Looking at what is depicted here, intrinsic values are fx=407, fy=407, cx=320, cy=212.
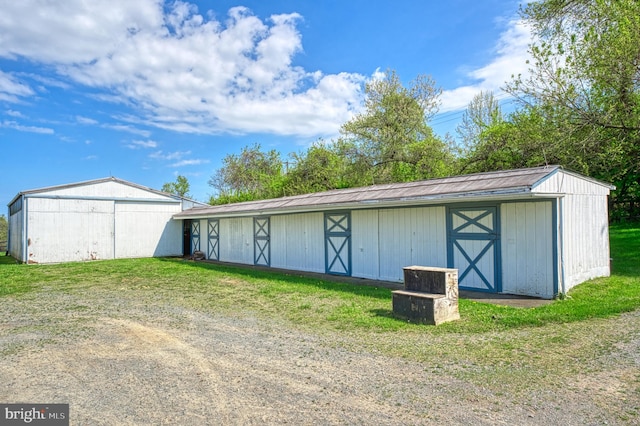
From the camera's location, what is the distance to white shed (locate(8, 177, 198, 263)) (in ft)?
58.1

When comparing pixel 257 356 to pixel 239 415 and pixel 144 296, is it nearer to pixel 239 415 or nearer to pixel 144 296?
pixel 239 415

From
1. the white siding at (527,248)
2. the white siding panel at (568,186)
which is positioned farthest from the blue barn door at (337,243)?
the white siding panel at (568,186)

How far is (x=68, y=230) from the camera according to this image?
18484 millimetres

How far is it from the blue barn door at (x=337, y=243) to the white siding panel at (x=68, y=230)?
1241cm

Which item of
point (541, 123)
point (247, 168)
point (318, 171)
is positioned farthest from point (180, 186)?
point (541, 123)

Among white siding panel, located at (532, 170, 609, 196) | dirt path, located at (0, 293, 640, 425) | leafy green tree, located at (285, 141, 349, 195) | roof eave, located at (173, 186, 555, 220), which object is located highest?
leafy green tree, located at (285, 141, 349, 195)

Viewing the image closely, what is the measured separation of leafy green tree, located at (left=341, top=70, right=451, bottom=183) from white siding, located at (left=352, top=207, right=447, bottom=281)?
1111 centimetres

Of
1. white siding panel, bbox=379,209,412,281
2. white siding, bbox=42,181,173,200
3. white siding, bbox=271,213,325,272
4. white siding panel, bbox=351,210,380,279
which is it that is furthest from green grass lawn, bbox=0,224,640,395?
white siding, bbox=42,181,173,200

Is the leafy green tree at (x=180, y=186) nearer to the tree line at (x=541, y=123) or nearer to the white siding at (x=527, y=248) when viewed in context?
the tree line at (x=541, y=123)

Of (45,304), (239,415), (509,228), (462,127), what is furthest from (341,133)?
(239,415)

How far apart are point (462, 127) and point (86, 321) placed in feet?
73.9

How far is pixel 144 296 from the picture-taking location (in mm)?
9398

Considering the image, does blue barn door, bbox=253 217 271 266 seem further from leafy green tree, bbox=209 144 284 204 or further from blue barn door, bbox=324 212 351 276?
leafy green tree, bbox=209 144 284 204

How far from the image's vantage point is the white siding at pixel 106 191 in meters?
18.6
